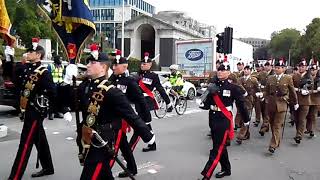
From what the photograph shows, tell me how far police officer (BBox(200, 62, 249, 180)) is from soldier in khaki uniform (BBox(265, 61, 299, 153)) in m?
1.99

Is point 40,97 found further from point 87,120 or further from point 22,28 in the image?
point 22,28

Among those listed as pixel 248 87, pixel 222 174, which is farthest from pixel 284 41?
pixel 222 174

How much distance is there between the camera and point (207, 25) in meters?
97.1

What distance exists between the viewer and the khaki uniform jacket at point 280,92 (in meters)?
9.31

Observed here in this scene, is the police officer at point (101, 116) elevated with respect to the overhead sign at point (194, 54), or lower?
lower

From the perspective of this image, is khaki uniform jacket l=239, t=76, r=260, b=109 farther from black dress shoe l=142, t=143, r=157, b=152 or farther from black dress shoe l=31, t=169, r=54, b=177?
black dress shoe l=31, t=169, r=54, b=177

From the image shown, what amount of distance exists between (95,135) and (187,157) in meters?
4.38

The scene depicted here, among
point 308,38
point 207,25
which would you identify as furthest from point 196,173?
point 207,25

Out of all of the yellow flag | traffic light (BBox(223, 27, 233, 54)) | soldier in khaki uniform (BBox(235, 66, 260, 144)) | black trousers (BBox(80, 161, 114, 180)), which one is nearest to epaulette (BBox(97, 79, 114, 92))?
black trousers (BBox(80, 161, 114, 180))

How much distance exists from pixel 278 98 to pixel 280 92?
→ 0.20 metres

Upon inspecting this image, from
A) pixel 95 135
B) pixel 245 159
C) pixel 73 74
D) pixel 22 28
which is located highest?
pixel 22 28

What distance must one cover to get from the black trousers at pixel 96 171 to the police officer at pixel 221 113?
97.2 inches

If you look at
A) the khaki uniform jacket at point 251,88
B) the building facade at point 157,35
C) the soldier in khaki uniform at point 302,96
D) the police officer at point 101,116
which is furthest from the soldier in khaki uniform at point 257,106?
the building facade at point 157,35

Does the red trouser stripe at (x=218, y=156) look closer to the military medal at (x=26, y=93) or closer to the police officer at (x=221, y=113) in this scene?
the police officer at (x=221, y=113)
